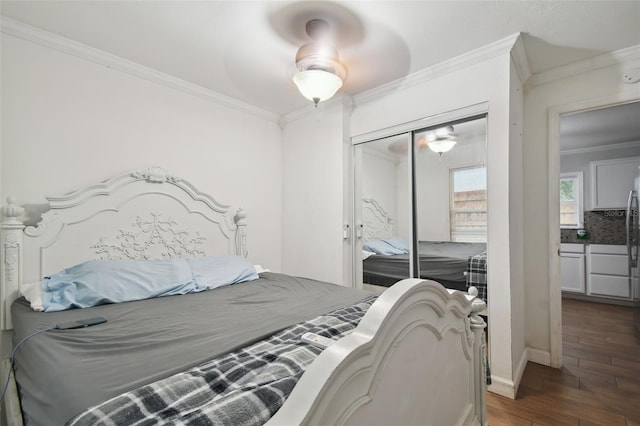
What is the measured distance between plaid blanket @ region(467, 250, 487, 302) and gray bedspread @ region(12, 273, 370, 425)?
3.25ft

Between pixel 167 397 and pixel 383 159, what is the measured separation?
2.52 m

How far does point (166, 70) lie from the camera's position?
8.07 feet

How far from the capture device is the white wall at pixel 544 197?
7.80ft

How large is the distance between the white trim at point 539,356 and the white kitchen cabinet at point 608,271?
8.83ft

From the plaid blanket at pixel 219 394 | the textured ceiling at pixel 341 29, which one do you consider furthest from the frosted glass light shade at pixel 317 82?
the plaid blanket at pixel 219 394

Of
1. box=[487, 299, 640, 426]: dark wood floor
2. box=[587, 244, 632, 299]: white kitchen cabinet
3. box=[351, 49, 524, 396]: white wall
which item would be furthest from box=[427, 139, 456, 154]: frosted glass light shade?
box=[587, 244, 632, 299]: white kitchen cabinet

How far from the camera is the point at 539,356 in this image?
96.7 inches

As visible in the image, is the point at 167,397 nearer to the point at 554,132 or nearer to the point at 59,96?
the point at 59,96

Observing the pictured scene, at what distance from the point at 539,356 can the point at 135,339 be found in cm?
299

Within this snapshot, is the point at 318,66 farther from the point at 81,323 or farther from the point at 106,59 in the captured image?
the point at 81,323

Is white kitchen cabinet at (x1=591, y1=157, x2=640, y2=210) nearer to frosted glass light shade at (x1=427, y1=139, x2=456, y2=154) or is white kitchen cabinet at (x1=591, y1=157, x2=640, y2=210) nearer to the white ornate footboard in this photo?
frosted glass light shade at (x1=427, y1=139, x2=456, y2=154)

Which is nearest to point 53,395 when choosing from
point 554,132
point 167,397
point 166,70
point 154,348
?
point 154,348

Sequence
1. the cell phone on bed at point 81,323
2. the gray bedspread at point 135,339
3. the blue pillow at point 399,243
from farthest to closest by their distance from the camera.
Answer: the blue pillow at point 399,243 < the cell phone on bed at point 81,323 < the gray bedspread at point 135,339

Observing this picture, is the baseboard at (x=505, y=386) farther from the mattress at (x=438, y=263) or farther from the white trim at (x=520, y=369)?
the mattress at (x=438, y=263)
